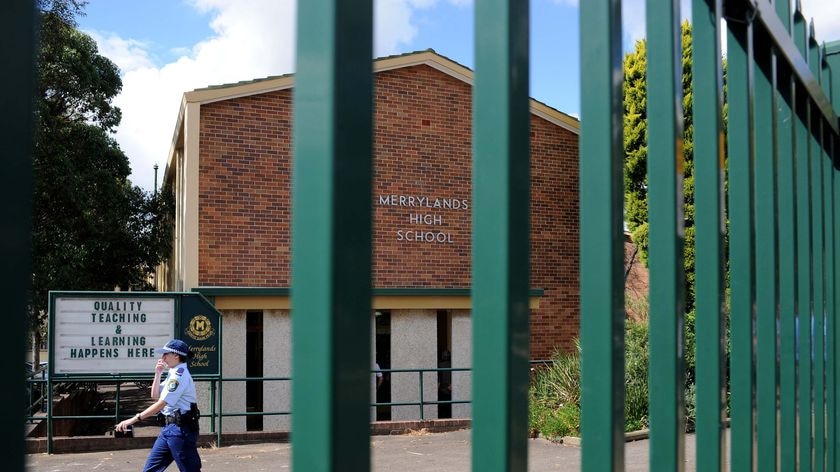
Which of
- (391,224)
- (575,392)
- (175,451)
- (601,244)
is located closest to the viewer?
(601,244)

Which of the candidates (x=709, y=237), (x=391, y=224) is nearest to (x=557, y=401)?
(x=391, y=224)

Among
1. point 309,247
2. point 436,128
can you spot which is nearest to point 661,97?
point 309,247

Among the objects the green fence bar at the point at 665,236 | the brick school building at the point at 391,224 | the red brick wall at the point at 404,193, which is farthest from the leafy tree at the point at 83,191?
the green fence bar at the point at 665,236

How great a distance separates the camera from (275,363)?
17.3 metres

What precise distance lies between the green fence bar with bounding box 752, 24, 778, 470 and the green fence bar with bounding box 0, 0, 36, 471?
6.75 feet

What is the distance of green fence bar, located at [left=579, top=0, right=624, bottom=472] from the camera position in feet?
4.13

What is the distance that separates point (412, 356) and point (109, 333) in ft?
21.6

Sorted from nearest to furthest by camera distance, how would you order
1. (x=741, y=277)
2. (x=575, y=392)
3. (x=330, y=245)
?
(x=330, y=245)
(x=741, y=277)
(x=575, y=392)

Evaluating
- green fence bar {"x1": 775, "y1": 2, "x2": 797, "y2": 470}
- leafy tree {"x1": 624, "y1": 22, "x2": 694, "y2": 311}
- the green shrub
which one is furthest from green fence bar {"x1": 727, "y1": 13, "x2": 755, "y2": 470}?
the green shrub

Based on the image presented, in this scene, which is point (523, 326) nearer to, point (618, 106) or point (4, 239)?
point (618, 106)

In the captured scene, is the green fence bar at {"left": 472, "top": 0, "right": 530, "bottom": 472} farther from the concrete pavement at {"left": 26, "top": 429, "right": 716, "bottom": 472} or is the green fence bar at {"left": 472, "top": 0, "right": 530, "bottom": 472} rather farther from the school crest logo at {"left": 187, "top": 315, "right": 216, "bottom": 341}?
the school crest logo at {"left": 187, "top": 315, "right": 216, "bottom": 341}

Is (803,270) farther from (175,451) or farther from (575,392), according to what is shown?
(575,392)

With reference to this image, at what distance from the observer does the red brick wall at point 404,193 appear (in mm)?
17688

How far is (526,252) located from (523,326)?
3.5 inches
